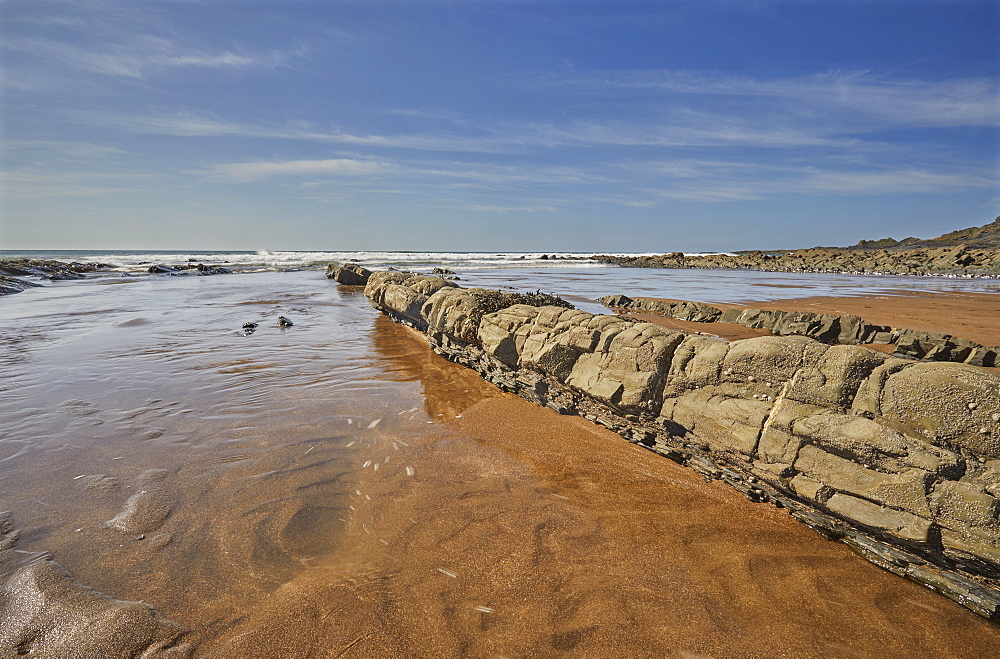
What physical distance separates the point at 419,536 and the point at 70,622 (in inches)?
81.4

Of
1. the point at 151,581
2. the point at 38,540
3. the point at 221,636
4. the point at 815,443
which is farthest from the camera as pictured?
the point at 815,443

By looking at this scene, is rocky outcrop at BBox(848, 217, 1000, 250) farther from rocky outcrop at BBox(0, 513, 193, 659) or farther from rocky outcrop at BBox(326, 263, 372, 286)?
rocky outcrop at BBox(0, 513, 193, 659)

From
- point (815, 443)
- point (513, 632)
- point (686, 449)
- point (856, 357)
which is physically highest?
point (856, 357)

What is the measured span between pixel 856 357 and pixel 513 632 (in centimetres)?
339

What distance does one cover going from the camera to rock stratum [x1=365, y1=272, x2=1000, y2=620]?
271cm

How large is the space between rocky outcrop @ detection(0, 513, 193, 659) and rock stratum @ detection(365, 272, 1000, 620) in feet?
14.0

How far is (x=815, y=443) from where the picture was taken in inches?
131

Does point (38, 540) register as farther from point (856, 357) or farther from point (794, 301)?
point (794, 301)

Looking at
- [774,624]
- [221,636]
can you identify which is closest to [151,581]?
[221,636]

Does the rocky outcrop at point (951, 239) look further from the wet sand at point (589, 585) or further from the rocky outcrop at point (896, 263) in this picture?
the wet sand at point (589, 585)

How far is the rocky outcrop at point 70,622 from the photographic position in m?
2.28

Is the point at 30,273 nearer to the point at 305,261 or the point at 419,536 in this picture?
the point at 305,261

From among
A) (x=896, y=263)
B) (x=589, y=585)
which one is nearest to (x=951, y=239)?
(x=896, y=263)

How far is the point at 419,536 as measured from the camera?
10.8 ft
